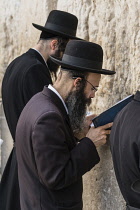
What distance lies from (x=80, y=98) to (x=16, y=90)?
1019 mm

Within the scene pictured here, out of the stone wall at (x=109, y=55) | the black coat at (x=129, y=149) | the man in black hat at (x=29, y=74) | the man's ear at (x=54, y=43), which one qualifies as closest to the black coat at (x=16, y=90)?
the man in black hat at (x=29, y=74)

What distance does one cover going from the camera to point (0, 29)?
6.75 m

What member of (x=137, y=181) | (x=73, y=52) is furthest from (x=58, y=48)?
(x=137, y=181)

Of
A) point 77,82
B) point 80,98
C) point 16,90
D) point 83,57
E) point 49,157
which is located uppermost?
point 83,57

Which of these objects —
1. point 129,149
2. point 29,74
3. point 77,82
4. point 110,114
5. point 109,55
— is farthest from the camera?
point 29,74

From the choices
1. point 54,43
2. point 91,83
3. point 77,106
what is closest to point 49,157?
point 77,106

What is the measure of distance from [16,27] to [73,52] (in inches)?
132

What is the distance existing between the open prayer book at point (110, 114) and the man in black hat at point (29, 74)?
0.68 m

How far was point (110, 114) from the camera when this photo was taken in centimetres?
339

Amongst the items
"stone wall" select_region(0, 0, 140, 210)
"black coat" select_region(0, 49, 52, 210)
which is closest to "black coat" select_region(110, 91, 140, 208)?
"stone wall" select_region(0, 0, 140, 210)

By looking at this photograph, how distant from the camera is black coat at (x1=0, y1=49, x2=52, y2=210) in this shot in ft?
13.0

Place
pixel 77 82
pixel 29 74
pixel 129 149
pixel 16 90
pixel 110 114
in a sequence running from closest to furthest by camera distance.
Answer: pixel 129 149
pixel 77 82
pixel 110 114
pixel 29 74
pixel 16 90

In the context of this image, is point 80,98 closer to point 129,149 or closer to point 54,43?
point 129,149

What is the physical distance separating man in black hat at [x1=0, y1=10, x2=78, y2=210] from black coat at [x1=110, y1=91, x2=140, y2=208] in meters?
1.11
